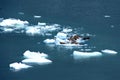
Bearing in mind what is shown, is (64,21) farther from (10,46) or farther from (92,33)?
(10,46)

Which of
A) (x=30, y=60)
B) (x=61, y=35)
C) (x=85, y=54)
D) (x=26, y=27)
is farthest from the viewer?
(x=26, y=27)

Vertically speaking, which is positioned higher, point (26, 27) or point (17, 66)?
point (26, 27)

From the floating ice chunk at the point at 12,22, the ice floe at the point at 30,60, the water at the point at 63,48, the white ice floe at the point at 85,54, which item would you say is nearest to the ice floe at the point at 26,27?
the floating ice chunk at the point at 12,22

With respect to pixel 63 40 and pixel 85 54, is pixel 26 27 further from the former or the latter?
pixel 85 54

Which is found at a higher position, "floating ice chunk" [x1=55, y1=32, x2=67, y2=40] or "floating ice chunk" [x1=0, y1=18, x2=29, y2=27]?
"floating ice chunk" [x1=0, y1=18, x2=29, y2=27]

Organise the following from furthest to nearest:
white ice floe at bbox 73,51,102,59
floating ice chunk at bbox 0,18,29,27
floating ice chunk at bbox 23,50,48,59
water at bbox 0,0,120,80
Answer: floating ice chunk at bbox 0,18,29,27, white ice floe at bbox 73,51,102,59, floating ice chunk at bbox 23,50,48,59, water at bbox 0,0,120,80

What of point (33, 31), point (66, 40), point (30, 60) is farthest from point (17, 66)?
point (33, 31)

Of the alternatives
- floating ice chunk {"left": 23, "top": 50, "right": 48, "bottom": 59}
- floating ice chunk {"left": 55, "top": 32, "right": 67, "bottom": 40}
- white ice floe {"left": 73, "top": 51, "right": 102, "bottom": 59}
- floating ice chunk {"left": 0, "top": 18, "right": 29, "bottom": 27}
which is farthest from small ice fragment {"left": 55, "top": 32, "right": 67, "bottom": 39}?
floating ice chunk {"left": 0, "top": 18, "right": 29, "bottom": 27}

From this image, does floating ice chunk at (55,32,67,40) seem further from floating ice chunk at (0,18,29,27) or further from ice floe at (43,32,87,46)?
floating ice chunk at (0,18,29,27)

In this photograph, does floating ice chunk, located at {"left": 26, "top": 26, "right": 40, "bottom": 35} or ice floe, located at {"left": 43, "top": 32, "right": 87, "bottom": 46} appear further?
floating ice chunk, located at {"left": 26, "top": 26, "right": 40, "bottom": 35}

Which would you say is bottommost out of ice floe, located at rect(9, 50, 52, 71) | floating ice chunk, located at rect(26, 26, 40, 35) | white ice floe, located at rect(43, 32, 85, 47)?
ice floe, located at rect(9, 50, 52, 71)
